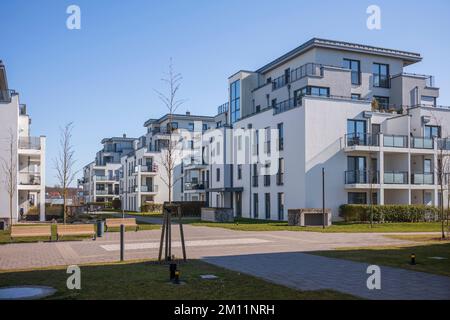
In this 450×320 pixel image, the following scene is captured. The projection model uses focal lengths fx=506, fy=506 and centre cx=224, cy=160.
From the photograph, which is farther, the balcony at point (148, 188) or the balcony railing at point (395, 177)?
the balcony at point (148, 188)

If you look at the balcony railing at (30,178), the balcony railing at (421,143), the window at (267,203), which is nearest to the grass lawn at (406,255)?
the balcony railing at (421,143)

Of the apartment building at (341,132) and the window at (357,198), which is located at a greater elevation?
the apartment building at (341,132)

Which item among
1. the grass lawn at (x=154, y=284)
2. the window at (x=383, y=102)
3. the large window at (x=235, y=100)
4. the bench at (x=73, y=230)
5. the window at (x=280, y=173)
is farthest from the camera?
the large window at (x=235, y=100)

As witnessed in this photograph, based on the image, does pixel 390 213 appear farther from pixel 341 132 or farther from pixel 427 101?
pixel 427 101

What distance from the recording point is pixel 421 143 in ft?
125

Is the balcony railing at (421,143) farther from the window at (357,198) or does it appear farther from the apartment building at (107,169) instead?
the apartment building at (107,169)

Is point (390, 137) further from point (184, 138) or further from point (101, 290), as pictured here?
point (184, 138)

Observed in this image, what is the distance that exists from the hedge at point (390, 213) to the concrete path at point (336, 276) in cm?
2083

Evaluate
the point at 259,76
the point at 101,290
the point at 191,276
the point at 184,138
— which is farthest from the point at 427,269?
the point at 184,138

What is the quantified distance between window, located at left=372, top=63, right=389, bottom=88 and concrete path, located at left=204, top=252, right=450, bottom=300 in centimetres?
3175

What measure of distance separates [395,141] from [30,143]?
2852 cm

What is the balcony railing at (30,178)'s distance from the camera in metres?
40.6
